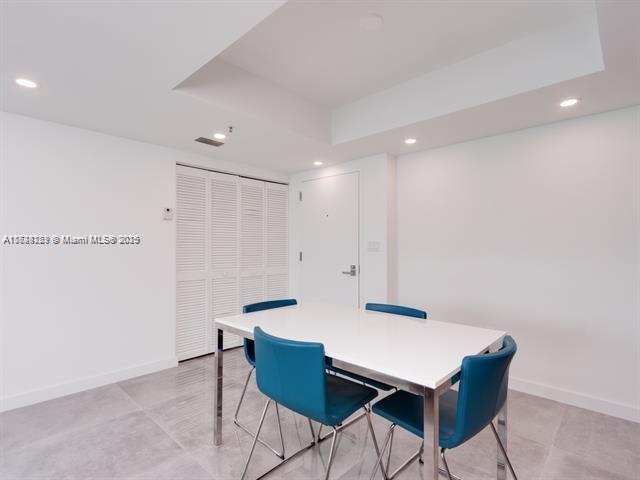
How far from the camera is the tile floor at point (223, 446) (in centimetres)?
190

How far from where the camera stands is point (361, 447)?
214 cm

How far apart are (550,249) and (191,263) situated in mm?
3547

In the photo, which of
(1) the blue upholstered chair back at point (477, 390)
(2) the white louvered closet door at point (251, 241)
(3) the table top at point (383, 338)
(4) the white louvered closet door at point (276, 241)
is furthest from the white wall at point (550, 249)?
(2) the white louvered closet door at point (251, 241)

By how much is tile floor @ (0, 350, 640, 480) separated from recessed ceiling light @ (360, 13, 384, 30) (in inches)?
105

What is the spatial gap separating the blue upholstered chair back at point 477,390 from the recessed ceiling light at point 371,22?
6.48 ft

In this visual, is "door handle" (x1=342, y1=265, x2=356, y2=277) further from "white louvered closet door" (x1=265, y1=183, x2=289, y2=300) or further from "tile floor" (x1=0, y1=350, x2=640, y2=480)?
"tile floor" (x1=0, y1=350, x2=640, y2=480)

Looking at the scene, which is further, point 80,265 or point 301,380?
point 80,265

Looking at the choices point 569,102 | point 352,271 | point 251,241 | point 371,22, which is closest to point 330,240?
point 352,271

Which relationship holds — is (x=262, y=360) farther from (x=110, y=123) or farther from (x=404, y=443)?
(x=110, y=123)

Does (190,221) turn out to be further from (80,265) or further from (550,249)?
(550,249)

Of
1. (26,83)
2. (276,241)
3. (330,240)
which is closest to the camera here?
(26,83)

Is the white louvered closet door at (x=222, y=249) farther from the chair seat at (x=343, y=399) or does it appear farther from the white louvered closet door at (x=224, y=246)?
the chair seat at (x=343, y=399)

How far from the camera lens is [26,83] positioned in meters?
2.19

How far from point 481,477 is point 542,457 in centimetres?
48
